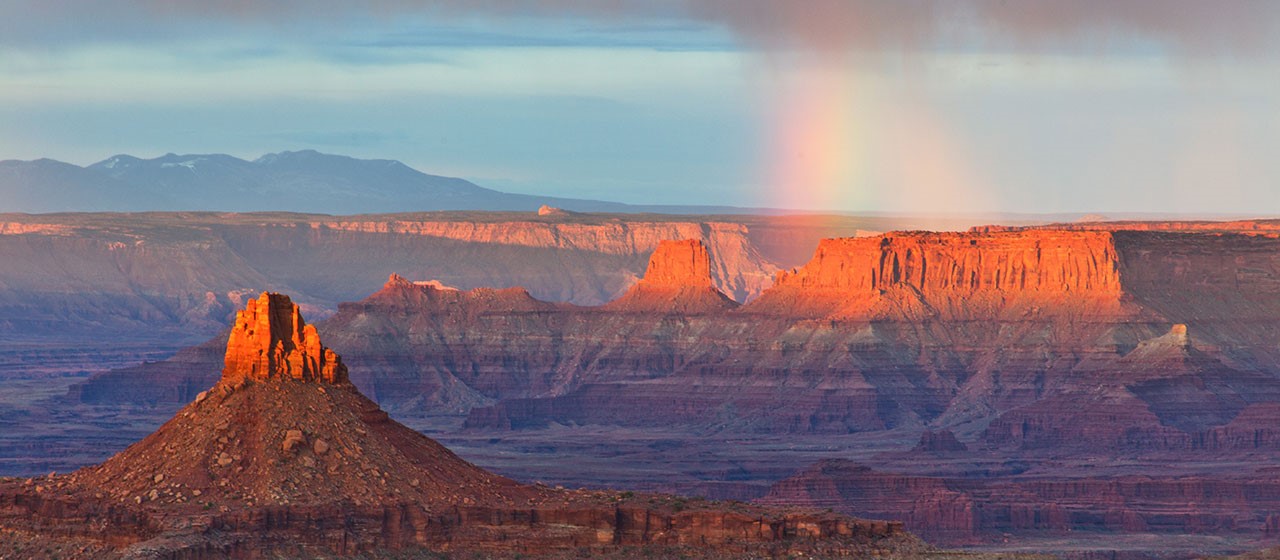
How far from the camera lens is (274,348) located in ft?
310

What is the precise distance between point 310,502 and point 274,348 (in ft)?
23.2

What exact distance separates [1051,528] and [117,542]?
11929 cm

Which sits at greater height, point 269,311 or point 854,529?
point 269,311

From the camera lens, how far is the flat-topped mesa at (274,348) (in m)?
94.1

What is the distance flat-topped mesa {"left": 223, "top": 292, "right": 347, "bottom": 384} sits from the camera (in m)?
94.1

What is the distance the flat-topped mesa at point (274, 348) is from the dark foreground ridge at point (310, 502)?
0.06 m

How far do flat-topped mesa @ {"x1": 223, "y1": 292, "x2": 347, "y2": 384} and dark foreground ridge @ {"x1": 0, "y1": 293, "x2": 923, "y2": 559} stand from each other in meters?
0.06

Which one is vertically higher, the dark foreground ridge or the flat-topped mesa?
the flat-topped mesa

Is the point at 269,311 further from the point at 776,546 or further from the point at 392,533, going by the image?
the point at 776,546

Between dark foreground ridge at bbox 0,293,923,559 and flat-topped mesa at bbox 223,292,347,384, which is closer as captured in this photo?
dark foreground ridge at bbox 0,293,923,559

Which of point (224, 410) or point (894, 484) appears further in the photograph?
point (894, 484)

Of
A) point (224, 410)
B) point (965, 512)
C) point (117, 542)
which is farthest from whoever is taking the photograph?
point (965, 512)

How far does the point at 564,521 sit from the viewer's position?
303 ft

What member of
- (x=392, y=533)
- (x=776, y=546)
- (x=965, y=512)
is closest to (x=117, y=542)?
(x=392, y=533)
